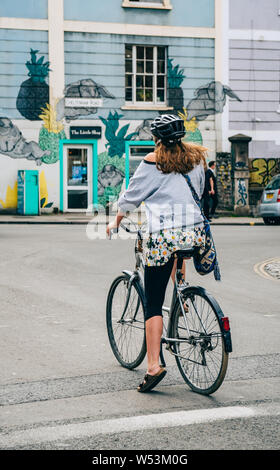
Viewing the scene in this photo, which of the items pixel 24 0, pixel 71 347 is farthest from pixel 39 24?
pixel 71 347

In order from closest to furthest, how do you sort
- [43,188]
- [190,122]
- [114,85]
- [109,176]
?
[43,188] < [114,85] < [109,176] < [190,122]

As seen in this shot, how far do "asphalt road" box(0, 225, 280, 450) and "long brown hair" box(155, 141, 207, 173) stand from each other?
147 centimetres

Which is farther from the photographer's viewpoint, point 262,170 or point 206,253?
point 262,170

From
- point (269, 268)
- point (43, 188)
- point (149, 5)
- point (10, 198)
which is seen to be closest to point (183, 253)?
point (269, 268)

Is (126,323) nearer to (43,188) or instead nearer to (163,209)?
(163,209)

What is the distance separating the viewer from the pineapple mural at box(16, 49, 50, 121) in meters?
25.0

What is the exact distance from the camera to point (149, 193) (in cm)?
500

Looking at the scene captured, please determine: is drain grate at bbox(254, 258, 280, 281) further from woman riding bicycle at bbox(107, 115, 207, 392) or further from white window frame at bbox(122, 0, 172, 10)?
white window frame at bbox(122, 0, 172, 10)

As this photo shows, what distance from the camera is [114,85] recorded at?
2581 cm

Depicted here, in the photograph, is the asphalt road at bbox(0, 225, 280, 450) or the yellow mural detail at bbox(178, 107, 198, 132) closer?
the asphalt road at bbox(0, 225, 280, 450)

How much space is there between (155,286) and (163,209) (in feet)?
1.68

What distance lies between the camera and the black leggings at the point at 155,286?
4996 mm

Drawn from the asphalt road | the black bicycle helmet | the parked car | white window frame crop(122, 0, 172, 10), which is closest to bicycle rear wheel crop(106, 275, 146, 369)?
the asphalt road

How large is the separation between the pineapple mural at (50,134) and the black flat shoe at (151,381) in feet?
68.5
